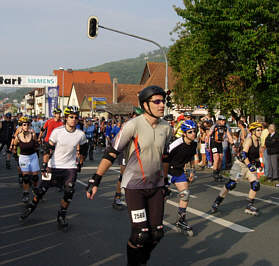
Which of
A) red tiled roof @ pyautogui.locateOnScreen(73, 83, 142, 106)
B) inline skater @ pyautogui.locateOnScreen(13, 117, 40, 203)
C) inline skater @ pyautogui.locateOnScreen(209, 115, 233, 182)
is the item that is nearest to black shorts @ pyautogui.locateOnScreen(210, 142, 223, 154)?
inline skater @ pyautogui.locateOnScreen(209, 115, 233, 182)

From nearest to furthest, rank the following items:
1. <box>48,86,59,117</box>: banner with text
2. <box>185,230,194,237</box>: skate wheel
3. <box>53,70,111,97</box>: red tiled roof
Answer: <box>185,230,194,237</box>: skate wheel → <box>48,86,59,117</box>: banner with text → <box>53,70,111,97</box>: red tiled roof

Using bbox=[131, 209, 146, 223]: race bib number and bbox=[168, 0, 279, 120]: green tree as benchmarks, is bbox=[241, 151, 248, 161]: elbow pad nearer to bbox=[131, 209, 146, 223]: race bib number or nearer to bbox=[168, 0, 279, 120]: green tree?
bbox=[131, 209, 146, 223]: race bib number

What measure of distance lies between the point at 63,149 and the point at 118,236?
5.66 feet

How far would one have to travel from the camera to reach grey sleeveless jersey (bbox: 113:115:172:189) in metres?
4.24

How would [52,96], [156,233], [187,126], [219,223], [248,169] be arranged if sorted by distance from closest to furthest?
[156,233] < [187,126] < [219,223] < [248,169] < [52,96]

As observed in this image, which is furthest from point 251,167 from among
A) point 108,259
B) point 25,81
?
point 25,81

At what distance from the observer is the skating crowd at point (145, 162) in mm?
4242

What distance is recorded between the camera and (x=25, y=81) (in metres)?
49.0

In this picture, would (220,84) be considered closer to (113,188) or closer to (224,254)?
(113,188)

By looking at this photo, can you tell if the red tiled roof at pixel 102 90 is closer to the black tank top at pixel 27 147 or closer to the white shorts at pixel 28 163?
the black tank top at pixel 27 147

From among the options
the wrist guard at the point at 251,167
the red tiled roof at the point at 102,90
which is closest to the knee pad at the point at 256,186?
the wrist guard at the point at 251,167

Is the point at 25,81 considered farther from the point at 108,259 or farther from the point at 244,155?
the point at 108,259

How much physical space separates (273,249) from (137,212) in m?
2.58

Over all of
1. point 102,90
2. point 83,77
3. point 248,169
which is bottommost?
point 248,169
